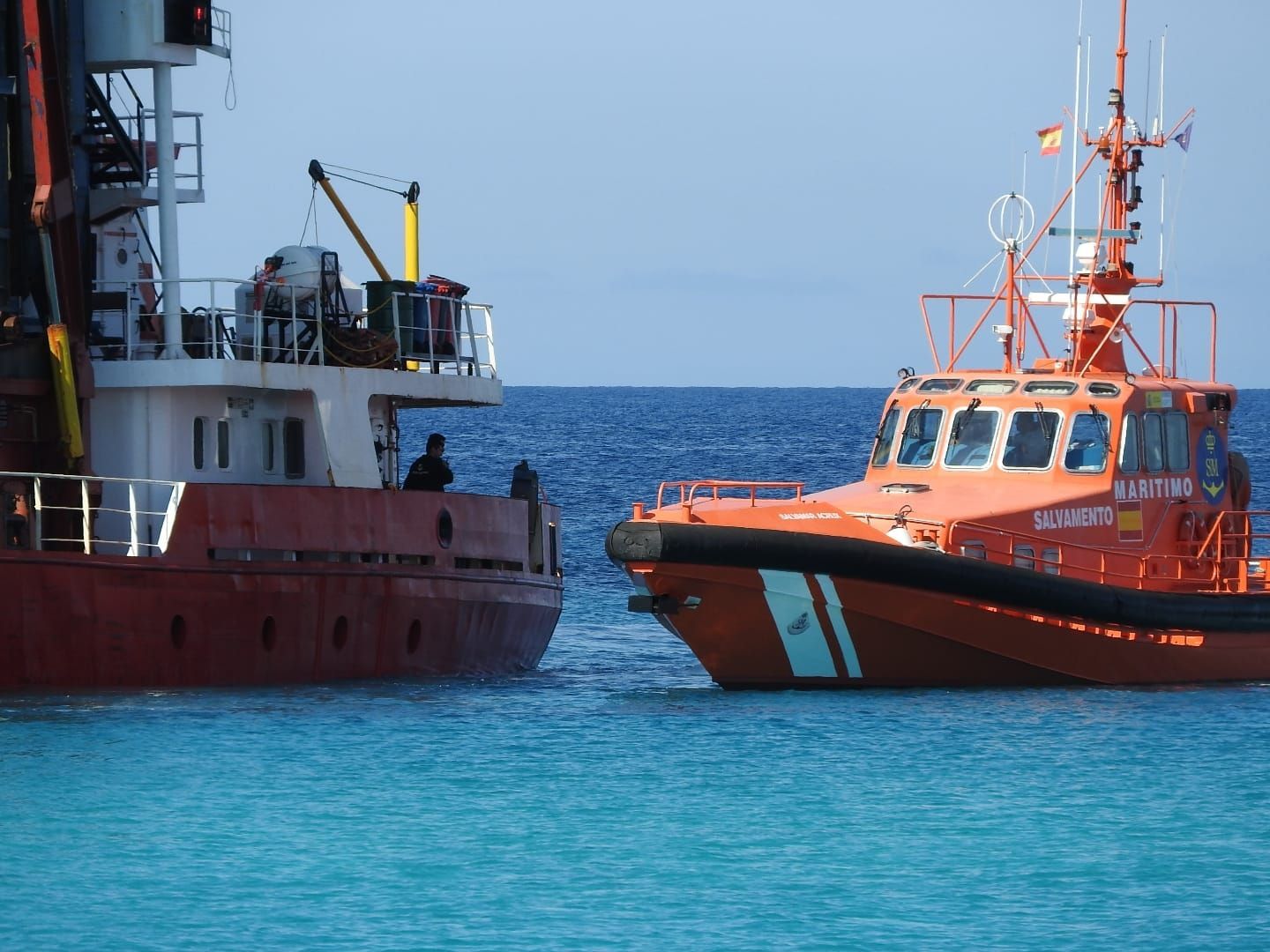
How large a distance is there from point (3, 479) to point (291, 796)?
4053mm

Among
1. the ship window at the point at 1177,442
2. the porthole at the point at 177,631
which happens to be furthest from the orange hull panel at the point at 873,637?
the porthole at the point at 177,631

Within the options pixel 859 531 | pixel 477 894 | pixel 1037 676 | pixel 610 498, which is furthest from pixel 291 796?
pixel 610 498

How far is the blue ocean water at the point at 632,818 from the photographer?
12.6 m

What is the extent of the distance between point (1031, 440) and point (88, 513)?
7740 mm

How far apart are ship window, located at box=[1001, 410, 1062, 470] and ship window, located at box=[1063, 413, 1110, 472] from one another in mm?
158

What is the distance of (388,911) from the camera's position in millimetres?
12688

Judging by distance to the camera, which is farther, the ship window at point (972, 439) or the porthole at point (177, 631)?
the ship window at point (972, 439)

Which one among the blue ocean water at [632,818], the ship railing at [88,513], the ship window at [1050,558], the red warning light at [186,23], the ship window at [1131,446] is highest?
the red warning light at [186,23]

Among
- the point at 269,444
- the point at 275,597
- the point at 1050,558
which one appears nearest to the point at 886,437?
the point at 1050,558

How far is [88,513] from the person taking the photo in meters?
17.5

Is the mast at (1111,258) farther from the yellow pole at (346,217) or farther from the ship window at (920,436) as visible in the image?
the yellow pole at (346,217)

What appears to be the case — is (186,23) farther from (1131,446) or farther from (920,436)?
(1131,446)

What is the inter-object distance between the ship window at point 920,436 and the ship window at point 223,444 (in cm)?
576

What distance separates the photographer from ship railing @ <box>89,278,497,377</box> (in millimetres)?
19500
